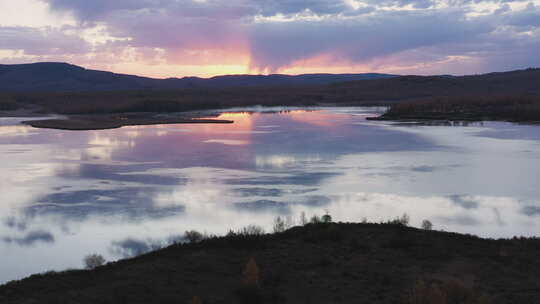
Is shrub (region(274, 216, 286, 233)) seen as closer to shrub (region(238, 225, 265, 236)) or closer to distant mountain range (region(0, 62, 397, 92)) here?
shrub (region(238, 225, 265, 236))

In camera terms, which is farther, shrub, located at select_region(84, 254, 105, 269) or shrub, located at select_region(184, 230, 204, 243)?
shrub, located at select_region(184, 230, 204, 243)

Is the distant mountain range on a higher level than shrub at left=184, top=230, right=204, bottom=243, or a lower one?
higher

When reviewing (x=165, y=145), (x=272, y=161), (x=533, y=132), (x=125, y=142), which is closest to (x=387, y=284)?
(x=272, y=161)

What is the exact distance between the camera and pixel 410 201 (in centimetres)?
1282

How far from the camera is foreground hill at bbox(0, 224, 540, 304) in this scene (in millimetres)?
6863

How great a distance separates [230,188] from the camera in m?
14.3

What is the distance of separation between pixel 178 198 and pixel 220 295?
6.31 metres

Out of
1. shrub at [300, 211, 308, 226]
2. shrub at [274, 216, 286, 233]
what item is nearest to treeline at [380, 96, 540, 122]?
shrub at [300, 211, 308, 226]

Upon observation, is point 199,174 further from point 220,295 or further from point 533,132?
point 533,132

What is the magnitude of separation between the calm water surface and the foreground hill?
1.20 metres

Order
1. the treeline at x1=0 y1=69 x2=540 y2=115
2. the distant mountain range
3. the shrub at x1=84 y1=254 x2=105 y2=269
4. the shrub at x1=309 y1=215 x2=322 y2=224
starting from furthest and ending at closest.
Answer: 1. the distant mountain range
2. the treeline at x1=0 y1=69 x2=540 y2=115
3. the shrub at x1=309 y1=215 x2=322 y2=224
4. the shrub at x1=84 y1=254 x2=105 y2=269

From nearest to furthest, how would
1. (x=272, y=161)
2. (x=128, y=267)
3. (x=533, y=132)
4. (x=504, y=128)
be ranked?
(x=128, y=267)
(x=272, y=161)
(x=533, y=132)
(x=504, y=128)

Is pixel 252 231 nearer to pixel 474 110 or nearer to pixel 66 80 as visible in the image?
pixel 474 110

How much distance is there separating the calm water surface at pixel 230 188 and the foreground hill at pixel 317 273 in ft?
3.93
